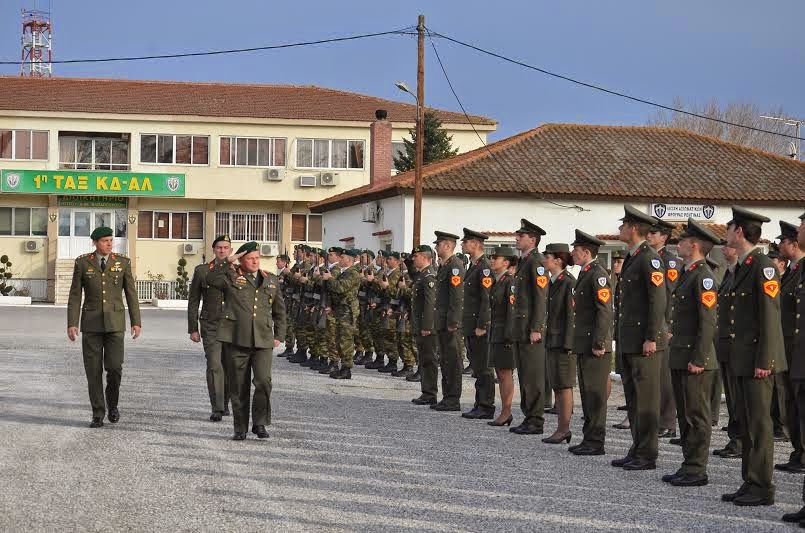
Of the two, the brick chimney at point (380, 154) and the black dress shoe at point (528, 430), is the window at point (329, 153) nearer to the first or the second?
the brick chimney at point (380, 154)

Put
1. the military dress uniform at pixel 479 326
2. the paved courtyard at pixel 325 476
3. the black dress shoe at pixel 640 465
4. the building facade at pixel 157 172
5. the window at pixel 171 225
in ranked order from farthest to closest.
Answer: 1. the window at pixel 171 225
2. the building facade at pixel 157 172
3. the military dress uniform at pixel 479 326
4. the black dress shoe at pixel 640 465
5. the paved courtyard at pixel 325 476

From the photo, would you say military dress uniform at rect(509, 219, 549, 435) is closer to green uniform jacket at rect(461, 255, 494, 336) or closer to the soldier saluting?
green uniform jacket at rect(461, 255, 494, 336)

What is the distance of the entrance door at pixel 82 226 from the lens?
5341cm

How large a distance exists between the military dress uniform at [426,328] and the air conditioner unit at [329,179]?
36.7 meters

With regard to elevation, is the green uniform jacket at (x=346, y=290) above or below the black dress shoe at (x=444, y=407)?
above

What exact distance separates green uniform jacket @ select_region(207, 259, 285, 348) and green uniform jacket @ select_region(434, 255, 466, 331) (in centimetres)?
312

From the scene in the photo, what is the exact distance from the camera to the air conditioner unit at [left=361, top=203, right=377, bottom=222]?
121 ft

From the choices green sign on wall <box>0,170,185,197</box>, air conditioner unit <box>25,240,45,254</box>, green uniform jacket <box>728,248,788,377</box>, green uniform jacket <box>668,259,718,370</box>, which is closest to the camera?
green uniform jacket <box>728,248,788,377</box>

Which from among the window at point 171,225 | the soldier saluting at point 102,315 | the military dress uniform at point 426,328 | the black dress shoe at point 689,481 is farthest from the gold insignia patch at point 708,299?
the window at point 171,225

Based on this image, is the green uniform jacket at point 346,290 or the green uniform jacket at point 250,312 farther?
the green uniform jacket at point 346,290

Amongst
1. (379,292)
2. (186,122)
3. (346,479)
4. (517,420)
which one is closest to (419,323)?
(517,420)

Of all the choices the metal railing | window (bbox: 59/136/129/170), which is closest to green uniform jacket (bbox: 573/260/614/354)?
window (bbox: 59/136/129/170)

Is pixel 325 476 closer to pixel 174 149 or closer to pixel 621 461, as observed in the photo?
pixel 621 461

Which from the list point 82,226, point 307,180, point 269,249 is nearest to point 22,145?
point 82,226
